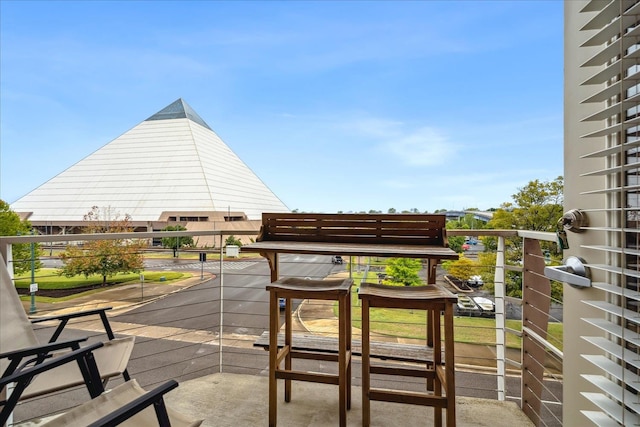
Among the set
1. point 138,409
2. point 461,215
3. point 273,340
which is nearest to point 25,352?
point 138,409

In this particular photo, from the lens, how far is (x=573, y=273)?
103 cm

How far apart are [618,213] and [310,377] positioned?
4.64ft

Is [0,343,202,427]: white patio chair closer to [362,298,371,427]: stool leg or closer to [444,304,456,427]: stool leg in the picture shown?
[362,298,371,427]: stool leg

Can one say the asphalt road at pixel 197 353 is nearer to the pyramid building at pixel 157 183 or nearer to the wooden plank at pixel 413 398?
the wooden plank at pixel 413 398

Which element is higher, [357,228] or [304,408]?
[357,228]

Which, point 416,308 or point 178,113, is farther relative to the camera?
point 178,113

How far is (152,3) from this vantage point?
26.9ft

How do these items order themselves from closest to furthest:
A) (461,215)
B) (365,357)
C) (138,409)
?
1. (138,409)
2. (365,357)
3. (461,215)

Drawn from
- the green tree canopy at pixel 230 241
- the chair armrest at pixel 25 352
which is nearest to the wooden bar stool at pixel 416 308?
the chair armrest at pixel 25 352

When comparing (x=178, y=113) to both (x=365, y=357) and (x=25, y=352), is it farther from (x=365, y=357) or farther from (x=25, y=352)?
(x=365, y=357)

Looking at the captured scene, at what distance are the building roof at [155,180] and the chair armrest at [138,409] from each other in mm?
28651

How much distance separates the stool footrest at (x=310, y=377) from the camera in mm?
1481

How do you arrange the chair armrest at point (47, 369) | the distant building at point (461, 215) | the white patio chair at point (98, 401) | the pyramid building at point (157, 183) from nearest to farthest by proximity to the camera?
1. the white patio chair at point (98, 401)
2. the chair armrest at point (47, 369)
3. the distant building at point (461, 215)
4. the pyramid building at point (157, 183)

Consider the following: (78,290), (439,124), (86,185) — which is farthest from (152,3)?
(86,185)
